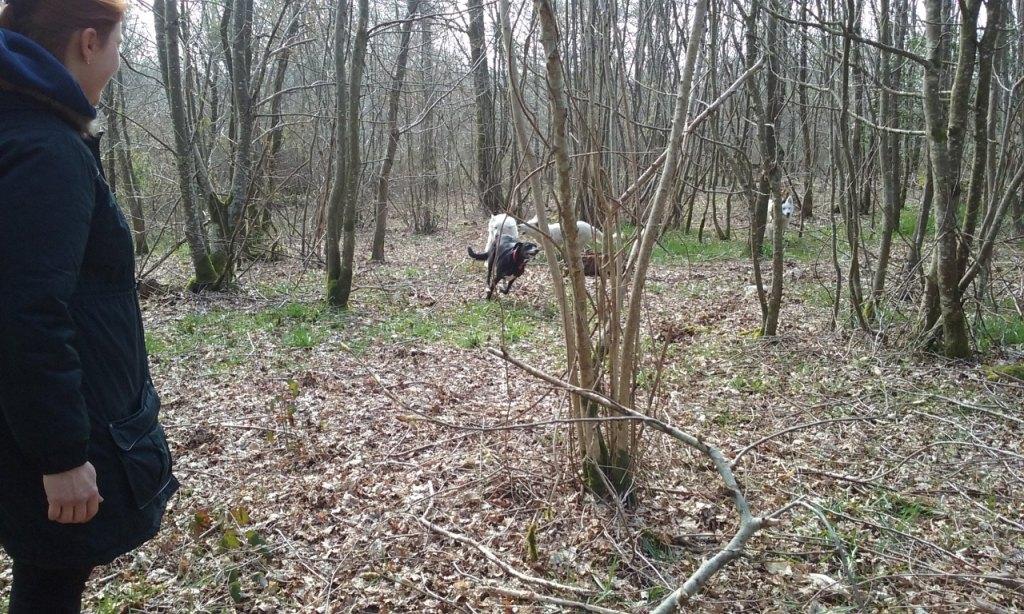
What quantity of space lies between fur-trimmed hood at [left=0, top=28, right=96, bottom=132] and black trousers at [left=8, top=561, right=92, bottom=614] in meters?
1.09

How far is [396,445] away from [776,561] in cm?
236

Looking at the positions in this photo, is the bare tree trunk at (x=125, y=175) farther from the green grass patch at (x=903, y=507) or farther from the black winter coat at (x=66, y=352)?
the green grass patch at (x=903, y=507)

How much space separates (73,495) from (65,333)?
366 mm

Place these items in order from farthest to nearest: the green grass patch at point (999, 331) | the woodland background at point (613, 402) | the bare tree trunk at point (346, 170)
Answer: the bare tree trunk at point (346, 170) < the green grass patch at point (999, 331) < the woodland background at point (613, 402)

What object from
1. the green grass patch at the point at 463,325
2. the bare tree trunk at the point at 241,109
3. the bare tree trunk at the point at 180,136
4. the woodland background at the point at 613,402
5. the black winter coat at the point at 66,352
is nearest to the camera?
the black winter coat at the point at 66,352

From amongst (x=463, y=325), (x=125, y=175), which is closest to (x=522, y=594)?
(x=463, y=325)

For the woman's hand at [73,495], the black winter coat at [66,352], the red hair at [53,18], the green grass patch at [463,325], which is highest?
the red hair at [53,18]

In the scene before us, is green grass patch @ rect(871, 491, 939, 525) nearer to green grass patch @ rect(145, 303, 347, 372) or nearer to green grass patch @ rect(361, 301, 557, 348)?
green grass patch @ rect(361, 301, 557, 348)

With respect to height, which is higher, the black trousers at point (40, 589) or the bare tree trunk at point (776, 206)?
the bare tree trunk at point (776, 206)

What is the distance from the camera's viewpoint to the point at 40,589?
1578 millimetres

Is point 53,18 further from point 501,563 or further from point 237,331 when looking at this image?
point 237,331

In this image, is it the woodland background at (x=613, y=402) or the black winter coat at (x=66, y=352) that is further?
the woodland background at (x=613, y=402)

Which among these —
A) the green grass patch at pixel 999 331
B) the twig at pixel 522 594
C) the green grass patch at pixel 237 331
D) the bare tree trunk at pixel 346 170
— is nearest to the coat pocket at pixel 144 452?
the twig at pixel 522 594

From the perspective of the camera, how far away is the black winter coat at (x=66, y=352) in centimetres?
130
